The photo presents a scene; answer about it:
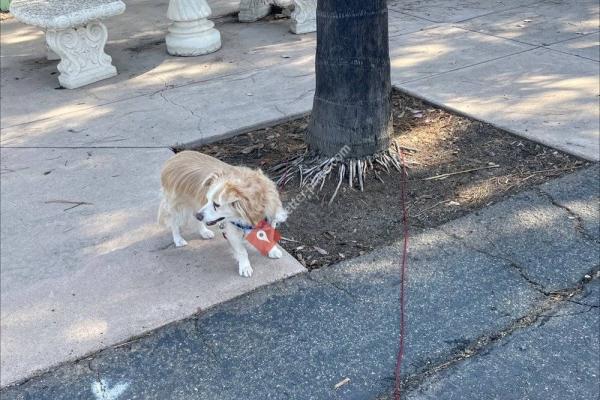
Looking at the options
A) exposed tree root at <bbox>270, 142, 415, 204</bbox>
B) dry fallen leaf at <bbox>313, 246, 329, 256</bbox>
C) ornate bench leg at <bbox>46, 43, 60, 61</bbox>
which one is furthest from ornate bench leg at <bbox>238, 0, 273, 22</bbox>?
dry fallen leaf at <bbox>313, 246, 329, 256</bbox>

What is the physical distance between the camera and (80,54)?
6.55m

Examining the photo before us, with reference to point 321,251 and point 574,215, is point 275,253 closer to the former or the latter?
point 321,251

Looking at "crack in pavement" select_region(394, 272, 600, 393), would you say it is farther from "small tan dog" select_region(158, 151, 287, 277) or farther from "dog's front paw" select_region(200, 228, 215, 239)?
"dog's front paw" select_region(200, 228, 215, 239)

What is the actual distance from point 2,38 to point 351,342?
7839 millimetres

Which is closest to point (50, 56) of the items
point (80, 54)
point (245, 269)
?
point (80, 54)

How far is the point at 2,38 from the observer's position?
8.70m

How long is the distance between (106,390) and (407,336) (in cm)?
145

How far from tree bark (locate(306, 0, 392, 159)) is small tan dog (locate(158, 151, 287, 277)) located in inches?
44.2

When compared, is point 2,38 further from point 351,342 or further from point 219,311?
point 351,342

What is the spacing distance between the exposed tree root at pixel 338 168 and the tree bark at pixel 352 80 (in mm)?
53

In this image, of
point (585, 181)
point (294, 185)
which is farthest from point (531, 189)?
point (294, 185)

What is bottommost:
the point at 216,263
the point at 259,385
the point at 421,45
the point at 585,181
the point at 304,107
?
the point at 259,385

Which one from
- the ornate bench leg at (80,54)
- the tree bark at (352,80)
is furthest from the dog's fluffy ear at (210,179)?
the ornate bench leg at (80,54)

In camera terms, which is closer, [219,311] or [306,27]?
[219,311]
